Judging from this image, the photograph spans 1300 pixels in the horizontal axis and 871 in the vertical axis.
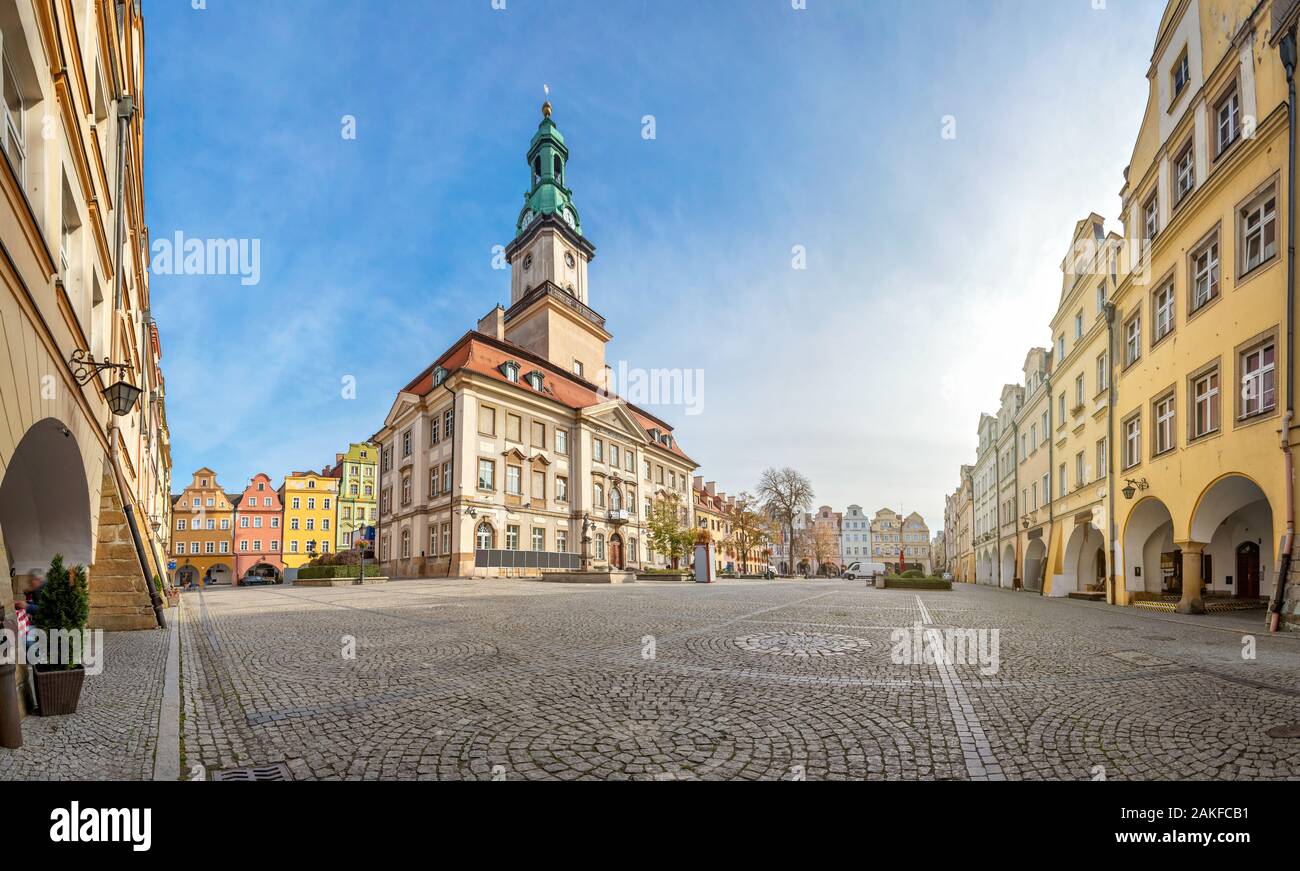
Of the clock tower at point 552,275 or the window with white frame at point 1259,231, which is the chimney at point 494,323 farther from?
the window with white frame at point 1259,231

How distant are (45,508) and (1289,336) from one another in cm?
2188

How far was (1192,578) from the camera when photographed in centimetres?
1552

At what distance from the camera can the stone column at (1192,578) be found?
15367 mm

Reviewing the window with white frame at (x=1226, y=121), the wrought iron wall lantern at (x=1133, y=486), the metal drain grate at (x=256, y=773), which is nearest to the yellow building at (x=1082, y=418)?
the wrought iron wall lantern at (x=1133, y=486)

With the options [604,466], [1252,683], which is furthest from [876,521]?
[1252,683]

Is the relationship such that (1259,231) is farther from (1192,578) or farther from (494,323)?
(494,323)

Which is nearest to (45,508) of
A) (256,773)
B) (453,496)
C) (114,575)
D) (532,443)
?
(114,575)

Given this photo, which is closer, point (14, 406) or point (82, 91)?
point (14, 406)

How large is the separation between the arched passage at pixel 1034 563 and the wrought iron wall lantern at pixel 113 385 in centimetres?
3594
